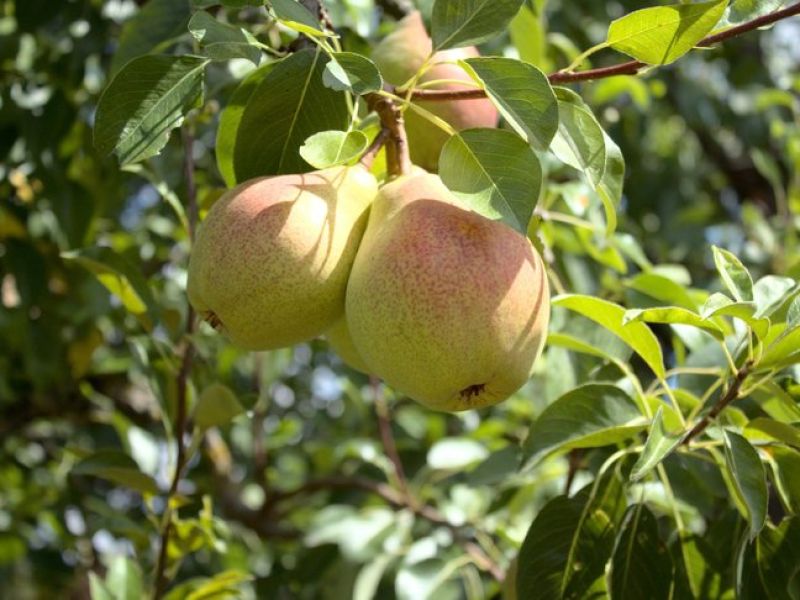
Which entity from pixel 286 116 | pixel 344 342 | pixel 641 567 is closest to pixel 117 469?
pixel 344 342

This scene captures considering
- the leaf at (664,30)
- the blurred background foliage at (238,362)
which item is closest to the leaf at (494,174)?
the leaf at (664,30)

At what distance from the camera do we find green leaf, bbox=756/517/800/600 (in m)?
1.19

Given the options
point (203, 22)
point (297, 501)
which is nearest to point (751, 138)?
point (297, 501)

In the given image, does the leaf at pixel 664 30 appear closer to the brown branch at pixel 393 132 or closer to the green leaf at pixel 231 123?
the brown branch at pixel 393 132

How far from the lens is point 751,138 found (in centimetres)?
346

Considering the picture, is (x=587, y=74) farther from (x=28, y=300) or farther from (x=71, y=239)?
(x=28, y=300)

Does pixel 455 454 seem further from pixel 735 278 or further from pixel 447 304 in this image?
pixel 447 304

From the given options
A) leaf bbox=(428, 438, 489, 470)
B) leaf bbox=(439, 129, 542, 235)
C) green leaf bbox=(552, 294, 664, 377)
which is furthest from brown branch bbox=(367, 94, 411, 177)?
leaf bbox=(428, 438, 489, 470)

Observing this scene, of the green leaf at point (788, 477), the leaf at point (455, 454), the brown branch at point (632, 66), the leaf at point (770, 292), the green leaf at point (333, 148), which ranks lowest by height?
the leaf at point (455, 454)

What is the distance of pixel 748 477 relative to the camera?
41.0 inches

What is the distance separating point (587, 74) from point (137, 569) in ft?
3.77

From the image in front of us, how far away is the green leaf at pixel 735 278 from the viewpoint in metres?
1.10

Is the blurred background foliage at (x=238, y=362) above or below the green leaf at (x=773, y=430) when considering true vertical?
below

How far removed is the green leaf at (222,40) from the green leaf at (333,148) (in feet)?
0.32
